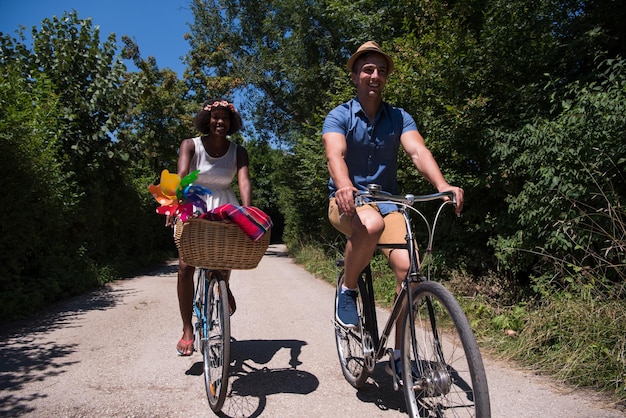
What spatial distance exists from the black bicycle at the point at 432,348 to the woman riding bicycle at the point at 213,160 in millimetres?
1426

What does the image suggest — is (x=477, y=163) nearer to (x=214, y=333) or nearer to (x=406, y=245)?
(x=406, y=245)

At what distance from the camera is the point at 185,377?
365 cm

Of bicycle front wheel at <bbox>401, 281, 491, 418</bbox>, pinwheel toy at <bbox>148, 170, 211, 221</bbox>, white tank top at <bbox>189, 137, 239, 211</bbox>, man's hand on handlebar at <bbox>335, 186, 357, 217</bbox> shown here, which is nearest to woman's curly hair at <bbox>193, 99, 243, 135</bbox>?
white tank top at <bbox>189, 137, 239, 211</bbox>

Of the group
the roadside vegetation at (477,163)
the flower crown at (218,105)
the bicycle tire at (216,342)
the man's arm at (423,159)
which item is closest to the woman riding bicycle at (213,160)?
the flower crown at (218,105)

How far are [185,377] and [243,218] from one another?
59.1 inches

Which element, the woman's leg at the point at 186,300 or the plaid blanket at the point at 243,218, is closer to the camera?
the plaid blanket at the point at 243,218

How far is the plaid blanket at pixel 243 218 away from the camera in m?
3.04

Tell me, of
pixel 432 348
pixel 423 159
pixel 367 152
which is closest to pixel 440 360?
pixel 432 348

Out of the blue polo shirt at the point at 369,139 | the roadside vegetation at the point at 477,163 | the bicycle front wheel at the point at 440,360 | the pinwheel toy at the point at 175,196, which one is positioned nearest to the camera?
the bicycle front wheel at the point at 440,360

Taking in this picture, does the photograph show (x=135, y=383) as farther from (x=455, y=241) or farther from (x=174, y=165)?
(x=174, y=165)

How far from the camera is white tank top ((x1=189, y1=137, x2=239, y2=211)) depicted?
3.79m

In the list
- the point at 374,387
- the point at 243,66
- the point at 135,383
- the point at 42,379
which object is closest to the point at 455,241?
the point at 374,387

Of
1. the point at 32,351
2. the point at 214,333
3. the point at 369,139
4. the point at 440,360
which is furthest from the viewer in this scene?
the point at 32,351

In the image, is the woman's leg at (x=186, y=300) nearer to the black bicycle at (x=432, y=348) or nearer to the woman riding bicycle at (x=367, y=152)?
the woman riding bicycle at (x=367, y=152)
